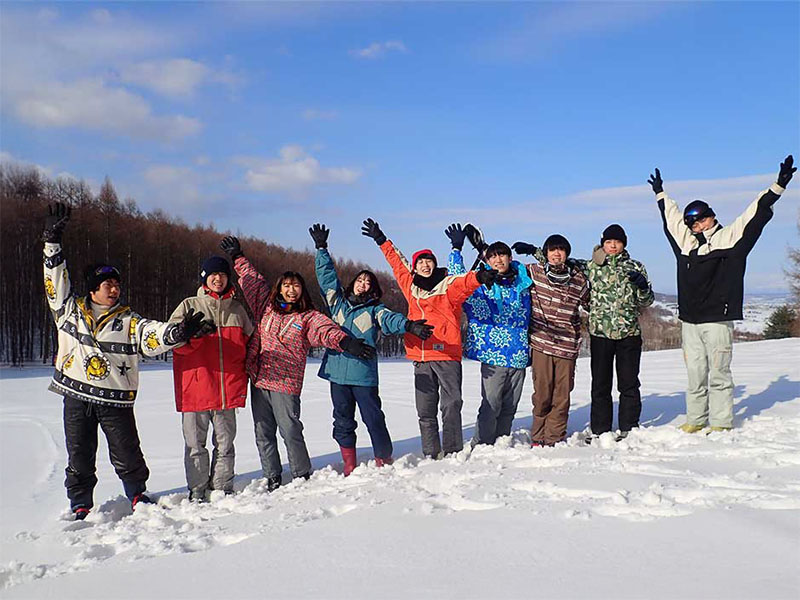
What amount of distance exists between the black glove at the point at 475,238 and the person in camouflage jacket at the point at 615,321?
0.96 meters

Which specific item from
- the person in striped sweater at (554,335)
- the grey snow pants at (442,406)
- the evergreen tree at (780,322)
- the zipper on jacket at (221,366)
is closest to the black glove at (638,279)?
the person in striped sweater at (554,335)

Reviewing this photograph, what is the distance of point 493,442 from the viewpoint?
5664 millimetres

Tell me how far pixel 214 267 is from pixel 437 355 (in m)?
1.99

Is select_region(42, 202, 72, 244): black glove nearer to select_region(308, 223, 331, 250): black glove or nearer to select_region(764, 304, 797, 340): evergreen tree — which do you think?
select_region(308, 223, 331, 250): black glove

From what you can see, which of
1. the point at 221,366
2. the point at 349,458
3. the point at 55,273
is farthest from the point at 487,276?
the point at 55,273

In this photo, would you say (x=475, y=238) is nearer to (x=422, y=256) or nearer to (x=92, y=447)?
(x=422, y=256)

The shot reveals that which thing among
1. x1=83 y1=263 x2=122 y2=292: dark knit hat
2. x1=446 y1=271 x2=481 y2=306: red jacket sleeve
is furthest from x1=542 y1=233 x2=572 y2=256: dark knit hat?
x1=83 y1=263 x2=122 y2=292: dark knit hat

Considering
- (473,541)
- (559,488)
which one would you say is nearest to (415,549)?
(473,541)

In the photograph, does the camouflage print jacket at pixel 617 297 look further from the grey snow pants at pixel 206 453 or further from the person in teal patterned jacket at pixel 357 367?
the grey snow pants at pixel 206 453

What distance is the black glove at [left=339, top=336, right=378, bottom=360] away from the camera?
4.89 metres

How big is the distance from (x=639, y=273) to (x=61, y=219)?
15.6 feet

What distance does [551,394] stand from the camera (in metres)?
5.63

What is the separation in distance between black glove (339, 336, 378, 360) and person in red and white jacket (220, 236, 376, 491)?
0.06ft

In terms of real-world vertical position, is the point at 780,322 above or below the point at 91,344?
below
